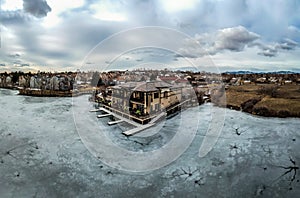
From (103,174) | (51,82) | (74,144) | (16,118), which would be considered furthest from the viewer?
(51,82)

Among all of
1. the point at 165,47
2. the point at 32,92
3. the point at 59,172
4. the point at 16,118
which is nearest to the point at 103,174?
the point at 59,172

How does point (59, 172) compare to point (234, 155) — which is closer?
point (59, 172)

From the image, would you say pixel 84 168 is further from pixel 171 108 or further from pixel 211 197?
pixel 171 108

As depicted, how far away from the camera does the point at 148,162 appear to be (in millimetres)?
4250

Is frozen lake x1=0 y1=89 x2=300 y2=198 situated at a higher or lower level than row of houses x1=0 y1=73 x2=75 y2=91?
lower

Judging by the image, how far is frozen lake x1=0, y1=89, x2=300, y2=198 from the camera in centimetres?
328

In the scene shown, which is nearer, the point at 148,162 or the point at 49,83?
the point at 148,162

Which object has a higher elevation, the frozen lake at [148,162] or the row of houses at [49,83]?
the row of houses at [49,83]

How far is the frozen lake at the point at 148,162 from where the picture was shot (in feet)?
10.8

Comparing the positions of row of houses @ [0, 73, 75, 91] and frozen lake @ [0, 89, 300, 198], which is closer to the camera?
frozen lake @ [0, 89, 300, 198]

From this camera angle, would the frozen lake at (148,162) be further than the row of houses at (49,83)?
No

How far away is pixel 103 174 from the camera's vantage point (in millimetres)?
3736

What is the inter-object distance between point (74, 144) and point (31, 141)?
1317 millimetres

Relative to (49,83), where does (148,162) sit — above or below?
below
